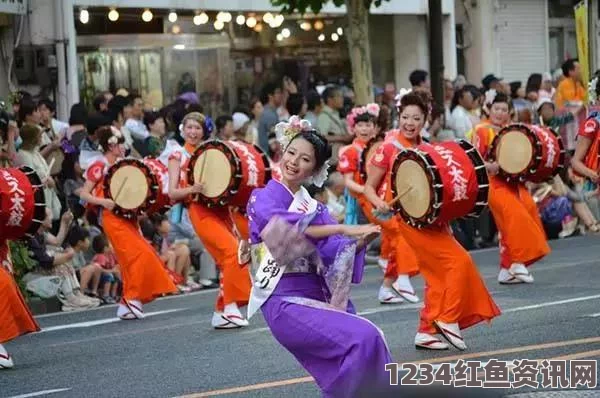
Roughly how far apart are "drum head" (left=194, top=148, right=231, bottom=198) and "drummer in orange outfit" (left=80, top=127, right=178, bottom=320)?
1218 mm

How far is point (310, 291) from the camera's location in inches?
329

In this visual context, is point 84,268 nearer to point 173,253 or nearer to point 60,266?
point 60,266

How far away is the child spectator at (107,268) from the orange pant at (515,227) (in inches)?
167

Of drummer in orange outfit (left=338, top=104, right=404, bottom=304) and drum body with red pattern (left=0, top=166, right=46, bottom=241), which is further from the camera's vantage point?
Result: drummer in orange outfit (left=338, top=104, right=404, bottom=304)

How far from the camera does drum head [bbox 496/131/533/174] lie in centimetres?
1520

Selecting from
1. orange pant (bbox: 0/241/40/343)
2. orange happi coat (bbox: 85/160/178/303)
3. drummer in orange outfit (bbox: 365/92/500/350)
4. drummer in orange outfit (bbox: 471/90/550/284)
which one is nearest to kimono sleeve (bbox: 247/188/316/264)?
drummer in orange outfit (bbox: 365/92/500/350)

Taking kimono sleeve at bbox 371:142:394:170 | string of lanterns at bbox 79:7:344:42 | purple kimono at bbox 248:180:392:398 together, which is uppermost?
string of lanterns at bbox 79:7:344:42

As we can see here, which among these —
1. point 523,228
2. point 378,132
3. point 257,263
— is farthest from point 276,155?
point 257,263

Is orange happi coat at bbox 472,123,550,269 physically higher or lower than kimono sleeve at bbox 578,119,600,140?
lower

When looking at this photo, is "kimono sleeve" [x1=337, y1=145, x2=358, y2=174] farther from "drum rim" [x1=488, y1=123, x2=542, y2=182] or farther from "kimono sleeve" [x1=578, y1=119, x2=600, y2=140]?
"kimono sleeve" [x1=578, y1=119, x2=600, y2=140]

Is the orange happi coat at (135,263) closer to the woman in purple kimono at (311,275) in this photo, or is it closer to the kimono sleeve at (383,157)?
the kimono sleeve at (383,157)

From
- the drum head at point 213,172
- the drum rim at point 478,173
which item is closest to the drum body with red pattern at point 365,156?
the drum head at point 213,172

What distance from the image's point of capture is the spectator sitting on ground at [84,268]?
1653cm

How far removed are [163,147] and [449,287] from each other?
25.9ft
